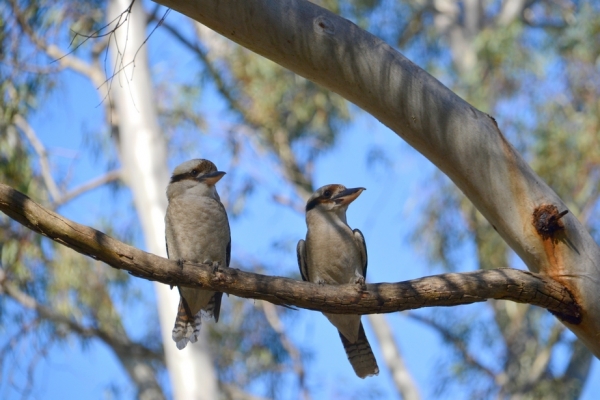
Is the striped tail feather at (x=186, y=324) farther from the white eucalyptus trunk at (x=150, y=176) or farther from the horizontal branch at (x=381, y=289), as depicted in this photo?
the white eucalyptus trunk at (x=150, y=176)

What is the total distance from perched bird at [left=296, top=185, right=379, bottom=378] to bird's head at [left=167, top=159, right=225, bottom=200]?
0.60 metres

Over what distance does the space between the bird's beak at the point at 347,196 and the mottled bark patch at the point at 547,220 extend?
4.69ft

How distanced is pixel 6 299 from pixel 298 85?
452 cm

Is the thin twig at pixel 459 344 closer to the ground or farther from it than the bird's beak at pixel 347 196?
farther from it

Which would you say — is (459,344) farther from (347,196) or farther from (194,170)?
(194,170)

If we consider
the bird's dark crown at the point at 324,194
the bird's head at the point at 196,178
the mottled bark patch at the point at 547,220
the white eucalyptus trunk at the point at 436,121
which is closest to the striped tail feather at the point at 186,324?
the bird's head at the point at 196,178

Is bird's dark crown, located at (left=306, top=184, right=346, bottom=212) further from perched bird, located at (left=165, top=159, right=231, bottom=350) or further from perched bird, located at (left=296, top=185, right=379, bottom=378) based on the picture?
perched bird, located at (left=165, top=159, right=231, bottom=350)

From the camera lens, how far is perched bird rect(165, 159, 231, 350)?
4254 millimetres

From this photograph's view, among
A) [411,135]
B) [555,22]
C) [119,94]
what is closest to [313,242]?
[411,135]

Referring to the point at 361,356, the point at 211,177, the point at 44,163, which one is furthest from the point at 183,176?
the point at 44,163

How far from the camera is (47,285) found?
356 inches

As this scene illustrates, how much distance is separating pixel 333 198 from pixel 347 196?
0.28 ft

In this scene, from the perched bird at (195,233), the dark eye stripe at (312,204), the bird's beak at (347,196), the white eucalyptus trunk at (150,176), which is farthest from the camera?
the white eucalyptus trunk at (150,176)

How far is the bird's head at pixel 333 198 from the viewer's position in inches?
175
